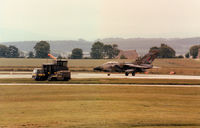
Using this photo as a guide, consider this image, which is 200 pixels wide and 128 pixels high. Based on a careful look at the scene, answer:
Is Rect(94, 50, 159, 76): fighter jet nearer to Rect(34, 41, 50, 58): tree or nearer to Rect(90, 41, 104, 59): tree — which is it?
Rect(34, 41, 50, 58): tree

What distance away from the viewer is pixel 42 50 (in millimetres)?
120938

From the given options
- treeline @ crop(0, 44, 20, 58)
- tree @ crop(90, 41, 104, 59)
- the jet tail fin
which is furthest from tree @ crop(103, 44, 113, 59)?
the jet tail fin

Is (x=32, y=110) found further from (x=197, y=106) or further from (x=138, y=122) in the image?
(x=197, y=106)

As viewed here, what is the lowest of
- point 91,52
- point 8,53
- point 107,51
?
point 8,53

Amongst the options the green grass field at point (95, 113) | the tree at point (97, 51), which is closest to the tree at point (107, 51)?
the tree at point (97, 51)

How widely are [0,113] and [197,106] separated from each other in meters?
13.8

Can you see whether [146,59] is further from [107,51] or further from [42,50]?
[107,51]

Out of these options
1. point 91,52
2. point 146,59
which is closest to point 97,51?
point 91,52

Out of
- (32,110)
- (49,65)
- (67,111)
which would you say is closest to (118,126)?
(67,111)

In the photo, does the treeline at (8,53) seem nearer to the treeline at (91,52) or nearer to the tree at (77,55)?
the treeline at (91,52)

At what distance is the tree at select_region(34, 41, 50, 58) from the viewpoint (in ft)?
380

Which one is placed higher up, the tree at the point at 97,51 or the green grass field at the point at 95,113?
the tree at the point at 97,51

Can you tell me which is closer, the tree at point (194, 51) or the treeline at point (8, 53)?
the treeline at point (8, 53)

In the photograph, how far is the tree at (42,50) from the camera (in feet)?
380
